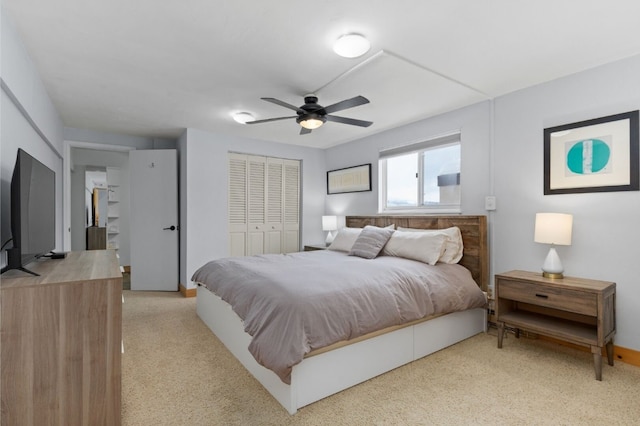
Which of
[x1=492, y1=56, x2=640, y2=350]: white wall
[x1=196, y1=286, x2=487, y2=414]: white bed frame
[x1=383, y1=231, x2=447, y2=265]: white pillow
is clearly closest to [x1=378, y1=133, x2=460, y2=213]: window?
[x1=492, y1=56, x2=640, y2=350]: white wall

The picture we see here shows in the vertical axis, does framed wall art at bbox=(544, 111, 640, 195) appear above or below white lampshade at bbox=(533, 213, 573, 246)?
above

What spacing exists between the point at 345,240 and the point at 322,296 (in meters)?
1.90

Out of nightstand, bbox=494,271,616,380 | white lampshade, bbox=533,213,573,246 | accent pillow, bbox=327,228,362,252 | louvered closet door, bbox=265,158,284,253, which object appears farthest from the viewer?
louvered closet door, bbox=265,158,284,253

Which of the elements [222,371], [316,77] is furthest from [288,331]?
[316,77]

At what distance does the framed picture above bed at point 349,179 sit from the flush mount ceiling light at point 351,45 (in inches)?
102

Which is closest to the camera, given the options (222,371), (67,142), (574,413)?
(574,413)

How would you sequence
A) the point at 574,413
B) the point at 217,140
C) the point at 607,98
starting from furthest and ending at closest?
the point at 217,140 → the point at 607,98 → the point at 574,413

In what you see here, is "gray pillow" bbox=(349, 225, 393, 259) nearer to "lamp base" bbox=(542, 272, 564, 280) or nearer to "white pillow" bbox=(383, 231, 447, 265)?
"white pillow" bbox=(383, 231, 447, 265)

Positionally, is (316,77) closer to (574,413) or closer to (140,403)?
(140,403)

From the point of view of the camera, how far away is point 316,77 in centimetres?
269

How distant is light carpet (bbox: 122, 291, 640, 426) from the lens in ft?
5.93

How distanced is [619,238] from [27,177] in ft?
13.0

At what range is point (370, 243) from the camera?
3.45 m

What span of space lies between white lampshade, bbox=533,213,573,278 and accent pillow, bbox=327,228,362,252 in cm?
186
